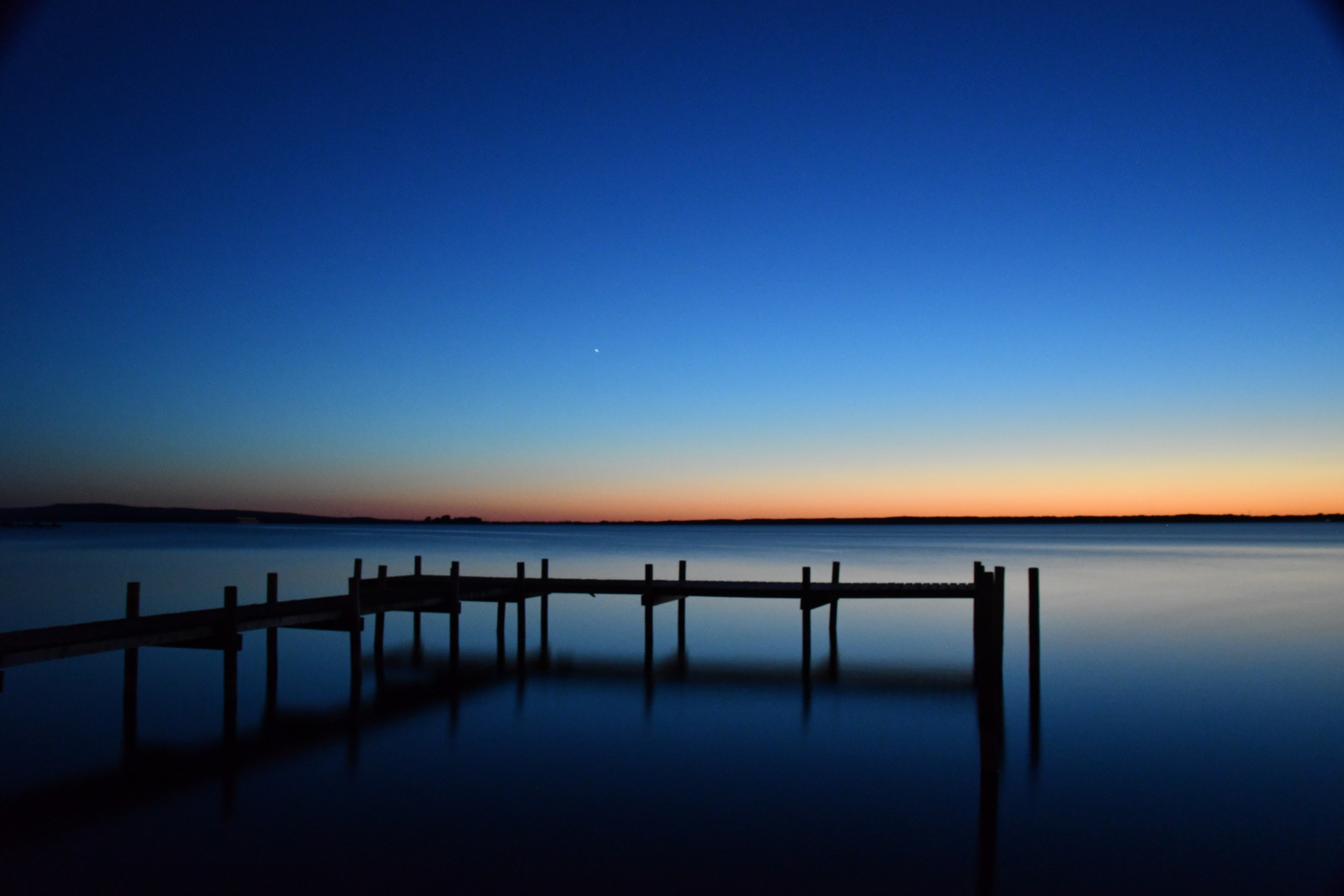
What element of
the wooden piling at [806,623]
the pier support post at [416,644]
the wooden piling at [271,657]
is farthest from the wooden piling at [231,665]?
the wooden piling at [806,623]

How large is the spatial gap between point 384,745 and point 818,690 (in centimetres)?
743

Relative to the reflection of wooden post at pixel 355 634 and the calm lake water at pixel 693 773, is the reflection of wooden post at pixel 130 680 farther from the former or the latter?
the reflection of wooden post at pixel 355 634

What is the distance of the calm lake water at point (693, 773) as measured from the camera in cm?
859

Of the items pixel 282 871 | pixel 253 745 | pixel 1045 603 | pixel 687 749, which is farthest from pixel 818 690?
pixel 1045 603

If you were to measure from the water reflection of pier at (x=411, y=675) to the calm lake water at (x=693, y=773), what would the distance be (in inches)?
3.8

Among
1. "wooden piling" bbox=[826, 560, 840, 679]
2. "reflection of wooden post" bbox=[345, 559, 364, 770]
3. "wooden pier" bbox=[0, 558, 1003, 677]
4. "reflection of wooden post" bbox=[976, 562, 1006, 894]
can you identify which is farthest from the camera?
"wooden piling" bbox=[826, 560, 840, 679]

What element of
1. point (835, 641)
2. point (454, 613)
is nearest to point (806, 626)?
point (835, 641)

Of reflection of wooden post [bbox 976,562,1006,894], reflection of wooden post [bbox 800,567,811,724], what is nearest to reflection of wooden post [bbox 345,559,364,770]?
reflection of wooden post [bbox 800,567,811,724]

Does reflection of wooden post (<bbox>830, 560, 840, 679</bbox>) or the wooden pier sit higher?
the wooden pier

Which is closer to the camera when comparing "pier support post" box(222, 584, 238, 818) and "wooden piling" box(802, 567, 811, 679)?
"pier support post" box(222, 584, 238, 818)

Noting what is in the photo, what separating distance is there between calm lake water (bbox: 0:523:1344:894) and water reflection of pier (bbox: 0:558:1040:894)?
10 centimetres

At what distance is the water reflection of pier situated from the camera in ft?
35.2

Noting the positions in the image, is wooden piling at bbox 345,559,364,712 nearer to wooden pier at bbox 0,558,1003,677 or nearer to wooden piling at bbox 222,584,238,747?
wooden pier at bbox 0,558,1003,677

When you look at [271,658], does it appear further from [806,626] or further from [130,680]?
[806,626]
